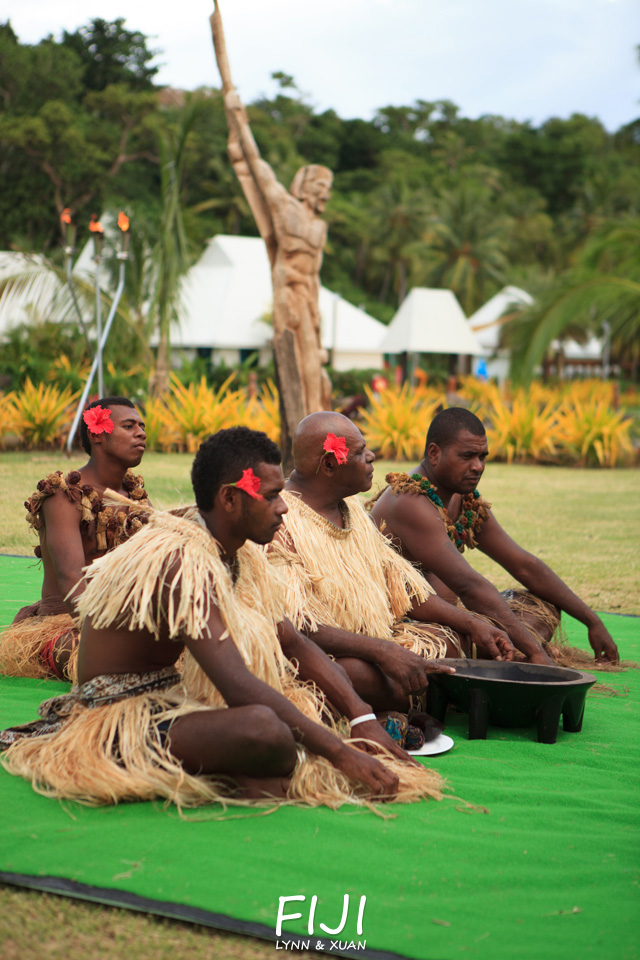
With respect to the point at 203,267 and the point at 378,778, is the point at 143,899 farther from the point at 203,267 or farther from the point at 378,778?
the point at 203,267

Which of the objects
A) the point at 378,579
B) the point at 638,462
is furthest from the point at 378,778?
the point at 638,462

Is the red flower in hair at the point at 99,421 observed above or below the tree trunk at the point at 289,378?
below

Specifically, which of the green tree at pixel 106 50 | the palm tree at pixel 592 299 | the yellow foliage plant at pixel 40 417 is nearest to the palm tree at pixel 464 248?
the green tree at pixel 106 50

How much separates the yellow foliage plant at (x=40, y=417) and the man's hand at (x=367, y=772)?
457 inches

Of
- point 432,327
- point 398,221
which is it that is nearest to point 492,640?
point 432,327

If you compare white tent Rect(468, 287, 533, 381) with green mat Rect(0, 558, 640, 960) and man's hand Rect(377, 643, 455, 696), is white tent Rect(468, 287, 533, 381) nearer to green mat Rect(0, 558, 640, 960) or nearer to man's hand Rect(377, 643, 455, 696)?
man's hand Rect(377, 643, 455, 696)

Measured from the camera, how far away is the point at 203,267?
30312mm

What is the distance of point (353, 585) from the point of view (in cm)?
338

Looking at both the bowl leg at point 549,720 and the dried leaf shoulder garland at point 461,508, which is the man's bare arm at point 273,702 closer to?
the bowl leg at point 549,720

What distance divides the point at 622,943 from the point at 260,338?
27171 mm

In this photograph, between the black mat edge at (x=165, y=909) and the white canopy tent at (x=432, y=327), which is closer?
the black mat edge at (x=165, y=909)

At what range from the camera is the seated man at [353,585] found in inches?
124

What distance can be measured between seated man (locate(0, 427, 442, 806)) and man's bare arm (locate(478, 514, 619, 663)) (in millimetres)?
1673

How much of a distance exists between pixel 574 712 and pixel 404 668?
2.18 feet
